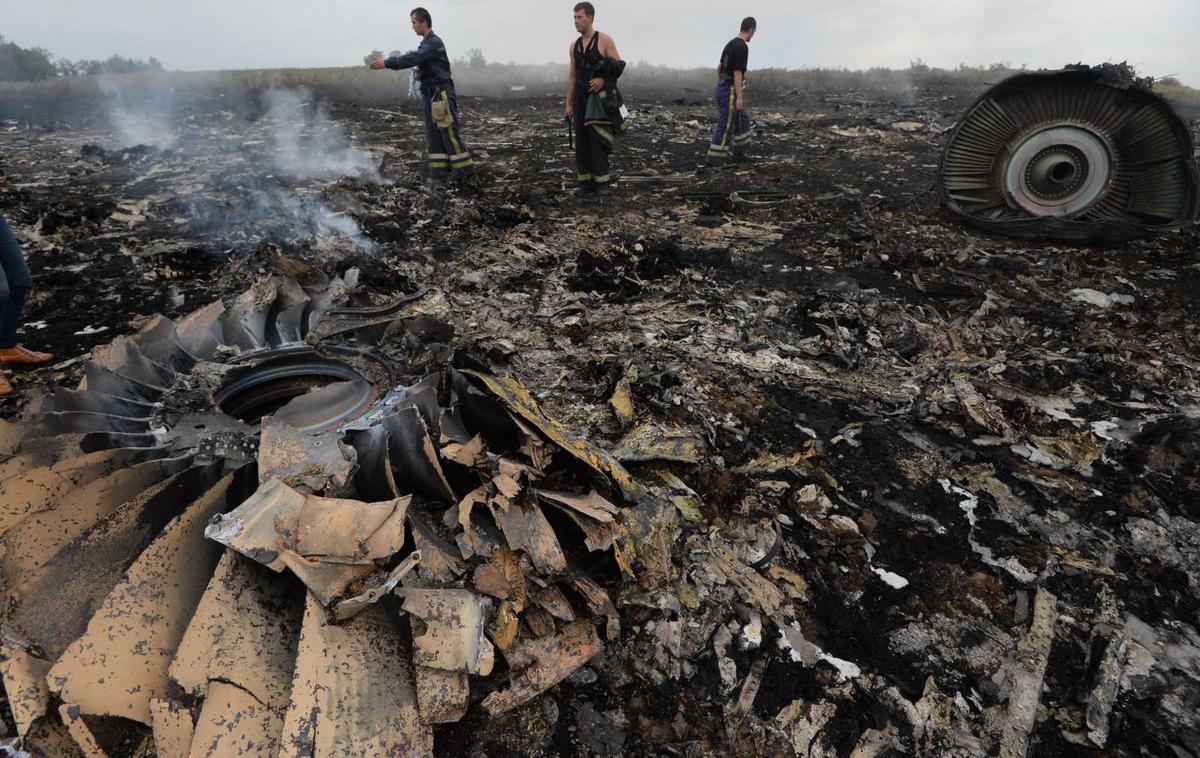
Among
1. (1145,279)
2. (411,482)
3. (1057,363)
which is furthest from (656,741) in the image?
(1145,279)

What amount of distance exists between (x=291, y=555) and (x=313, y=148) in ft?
34.9

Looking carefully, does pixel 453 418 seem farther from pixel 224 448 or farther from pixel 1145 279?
pixel 1145 279

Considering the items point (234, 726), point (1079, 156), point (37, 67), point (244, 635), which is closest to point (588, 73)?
point (1079, 156)

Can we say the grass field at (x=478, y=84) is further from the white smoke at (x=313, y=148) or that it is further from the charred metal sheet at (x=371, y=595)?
the charred metal sheet at (x=371, y=595)

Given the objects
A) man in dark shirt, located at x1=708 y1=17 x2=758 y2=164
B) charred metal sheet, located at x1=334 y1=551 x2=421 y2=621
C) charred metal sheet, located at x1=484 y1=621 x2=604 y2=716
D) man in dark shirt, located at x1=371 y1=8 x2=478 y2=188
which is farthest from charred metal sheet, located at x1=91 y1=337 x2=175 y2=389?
man in dark shirt, located at x1=708 y1=17 x2=758 y2=164

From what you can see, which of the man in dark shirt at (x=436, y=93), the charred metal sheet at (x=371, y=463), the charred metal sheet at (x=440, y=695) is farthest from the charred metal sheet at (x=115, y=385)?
the man in dark shirt at (x=436, y=93)

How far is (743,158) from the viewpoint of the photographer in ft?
31.5

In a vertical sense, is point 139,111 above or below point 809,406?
above

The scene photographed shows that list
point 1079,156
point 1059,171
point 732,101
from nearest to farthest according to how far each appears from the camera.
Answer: point 1079,156, point 1059,171, point 732,101

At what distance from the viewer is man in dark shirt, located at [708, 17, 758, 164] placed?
813 cm

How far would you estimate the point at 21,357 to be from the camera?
12.0ft

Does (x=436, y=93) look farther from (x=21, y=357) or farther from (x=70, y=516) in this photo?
(x=70, y=516)

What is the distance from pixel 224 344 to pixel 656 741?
2.74m

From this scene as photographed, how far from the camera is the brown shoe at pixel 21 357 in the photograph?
3598mm
